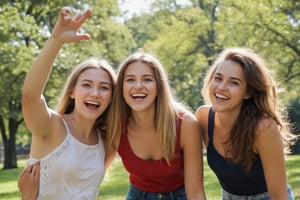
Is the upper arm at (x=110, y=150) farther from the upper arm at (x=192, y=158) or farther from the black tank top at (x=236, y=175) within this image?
the black tank top at (x=236, y=175)

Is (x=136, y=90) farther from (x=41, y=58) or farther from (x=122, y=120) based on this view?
(x=41, y=58)

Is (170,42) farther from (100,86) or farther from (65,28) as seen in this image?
(65,28)

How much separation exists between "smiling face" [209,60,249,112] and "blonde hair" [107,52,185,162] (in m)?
0.42

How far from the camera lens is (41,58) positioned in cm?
330

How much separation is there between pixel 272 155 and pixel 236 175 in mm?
388

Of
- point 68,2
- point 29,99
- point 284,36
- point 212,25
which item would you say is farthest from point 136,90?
point 212,25

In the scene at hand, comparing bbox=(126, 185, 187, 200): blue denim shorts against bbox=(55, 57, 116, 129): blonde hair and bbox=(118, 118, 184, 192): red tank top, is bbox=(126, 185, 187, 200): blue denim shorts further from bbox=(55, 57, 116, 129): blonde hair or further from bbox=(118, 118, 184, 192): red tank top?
bbox=(55, 57, 116, 129): blonde hair

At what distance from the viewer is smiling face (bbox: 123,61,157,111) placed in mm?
3854

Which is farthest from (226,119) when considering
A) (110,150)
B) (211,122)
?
(110,150)

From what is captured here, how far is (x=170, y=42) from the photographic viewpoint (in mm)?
27547

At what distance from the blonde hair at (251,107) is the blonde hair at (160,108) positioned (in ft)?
1.63

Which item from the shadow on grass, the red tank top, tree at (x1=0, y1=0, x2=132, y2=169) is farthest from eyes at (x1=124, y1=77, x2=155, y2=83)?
tree at (x1=0, y1=0, x2=132, y2=169)

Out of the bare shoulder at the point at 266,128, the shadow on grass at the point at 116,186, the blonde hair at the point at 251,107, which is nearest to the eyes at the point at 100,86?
the blonde hair at the point at 251,107

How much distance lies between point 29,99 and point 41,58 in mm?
309
